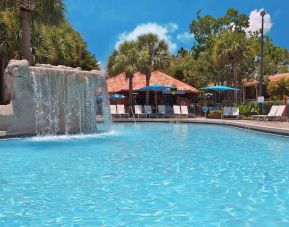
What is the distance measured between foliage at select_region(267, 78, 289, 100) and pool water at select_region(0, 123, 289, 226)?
1202 inches

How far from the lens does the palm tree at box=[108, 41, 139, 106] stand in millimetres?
32906

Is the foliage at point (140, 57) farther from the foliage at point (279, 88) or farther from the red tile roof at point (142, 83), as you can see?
the foliage at point (279, 88)

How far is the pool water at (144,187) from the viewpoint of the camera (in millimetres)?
5105

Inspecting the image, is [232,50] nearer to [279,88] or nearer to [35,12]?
[279,88]

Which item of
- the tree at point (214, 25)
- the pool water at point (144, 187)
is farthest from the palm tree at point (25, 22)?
the tree at point (214, 25)

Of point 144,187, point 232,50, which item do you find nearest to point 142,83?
point 232,50

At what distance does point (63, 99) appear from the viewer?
17000 mm

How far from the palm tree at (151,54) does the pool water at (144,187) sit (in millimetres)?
21736

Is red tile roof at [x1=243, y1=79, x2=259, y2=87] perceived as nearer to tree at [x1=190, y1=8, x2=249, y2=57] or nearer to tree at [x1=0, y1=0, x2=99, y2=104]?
tree at [x1=190, y1=8, x2=249, y2=57]

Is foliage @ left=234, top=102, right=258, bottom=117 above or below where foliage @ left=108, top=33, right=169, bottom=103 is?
below

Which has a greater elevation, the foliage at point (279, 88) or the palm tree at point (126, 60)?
the palm tree at point (126, 60)

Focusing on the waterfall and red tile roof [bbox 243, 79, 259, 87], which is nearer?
the waterfall

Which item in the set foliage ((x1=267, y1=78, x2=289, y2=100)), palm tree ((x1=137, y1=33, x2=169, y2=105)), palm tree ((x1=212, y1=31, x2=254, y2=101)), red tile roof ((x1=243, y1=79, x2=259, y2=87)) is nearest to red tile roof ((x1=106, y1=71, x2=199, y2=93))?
palm tree ((x1=137, y1=33, x2=169, y2=105))

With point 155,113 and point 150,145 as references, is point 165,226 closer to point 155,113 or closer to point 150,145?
point 150,145
